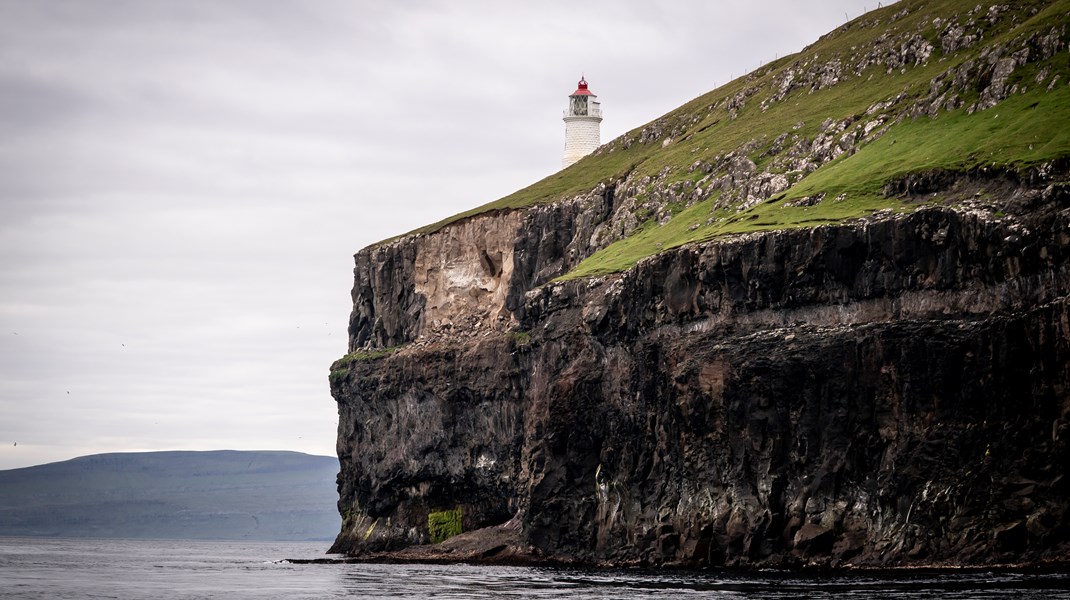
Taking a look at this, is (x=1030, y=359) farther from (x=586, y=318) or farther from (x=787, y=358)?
(x=586, y=318)

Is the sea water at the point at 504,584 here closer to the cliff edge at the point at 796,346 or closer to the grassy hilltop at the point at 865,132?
the cliff edge at the point at 796,346

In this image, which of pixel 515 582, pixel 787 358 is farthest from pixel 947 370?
pixel 515 582

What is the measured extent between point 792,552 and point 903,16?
86121 millimetres

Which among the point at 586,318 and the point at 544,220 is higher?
the point at 544,220

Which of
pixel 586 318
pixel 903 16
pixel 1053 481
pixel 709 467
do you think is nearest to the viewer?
pixel 1053 481

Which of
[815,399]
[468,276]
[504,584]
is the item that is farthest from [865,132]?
[504,584]

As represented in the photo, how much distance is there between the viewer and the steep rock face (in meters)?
106

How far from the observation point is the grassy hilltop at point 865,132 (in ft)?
409

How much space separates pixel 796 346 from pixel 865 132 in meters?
40.9

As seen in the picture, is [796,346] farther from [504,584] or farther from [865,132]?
[865,132]

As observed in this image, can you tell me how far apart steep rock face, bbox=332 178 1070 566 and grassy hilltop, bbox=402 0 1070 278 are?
17.4 ft

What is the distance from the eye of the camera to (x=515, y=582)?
115 meters

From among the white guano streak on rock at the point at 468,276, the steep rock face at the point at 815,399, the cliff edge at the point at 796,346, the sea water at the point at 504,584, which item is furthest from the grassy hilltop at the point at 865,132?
the sea water at the point at 504,584

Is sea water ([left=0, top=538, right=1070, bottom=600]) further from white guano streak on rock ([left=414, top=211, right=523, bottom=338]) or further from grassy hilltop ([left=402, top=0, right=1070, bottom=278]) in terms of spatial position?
white guano streak on rock ([left=414, top=211, right=523, bottom=338])
